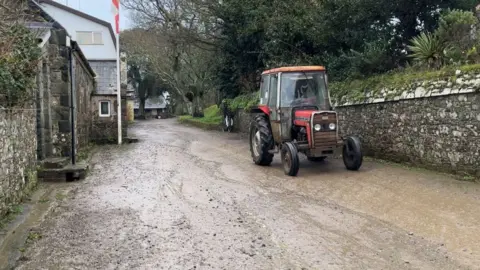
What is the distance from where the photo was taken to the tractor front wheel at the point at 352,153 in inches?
417

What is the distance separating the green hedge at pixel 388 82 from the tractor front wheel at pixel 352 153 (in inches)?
73.1

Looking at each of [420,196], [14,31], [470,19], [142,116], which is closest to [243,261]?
[420,196]

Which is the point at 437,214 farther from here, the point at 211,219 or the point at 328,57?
the point at 328,57

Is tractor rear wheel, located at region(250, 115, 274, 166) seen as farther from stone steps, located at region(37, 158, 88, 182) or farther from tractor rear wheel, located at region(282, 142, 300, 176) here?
stone steps, located at region(37, 158, 88, 182)

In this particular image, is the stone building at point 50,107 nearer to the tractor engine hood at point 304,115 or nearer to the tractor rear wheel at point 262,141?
the tractor rear wheel at point 262,141

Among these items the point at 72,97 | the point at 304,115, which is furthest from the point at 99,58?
the point at 304,115

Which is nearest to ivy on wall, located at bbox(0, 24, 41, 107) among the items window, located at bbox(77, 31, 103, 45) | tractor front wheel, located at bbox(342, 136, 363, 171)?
tractor front wheel, located at bbox(342, 136, 363, 171)

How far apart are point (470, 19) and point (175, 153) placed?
10.2 m

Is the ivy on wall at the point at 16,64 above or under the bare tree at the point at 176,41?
under

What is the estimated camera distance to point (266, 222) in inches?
260

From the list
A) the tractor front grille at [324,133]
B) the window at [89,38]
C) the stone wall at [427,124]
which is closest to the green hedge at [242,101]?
the stone wall at [427,124]

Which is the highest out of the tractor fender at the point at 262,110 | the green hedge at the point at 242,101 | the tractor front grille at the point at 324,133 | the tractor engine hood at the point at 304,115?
the green hedge at the point at 242,101

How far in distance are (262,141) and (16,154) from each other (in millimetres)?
6102

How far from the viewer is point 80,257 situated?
5.24 m
